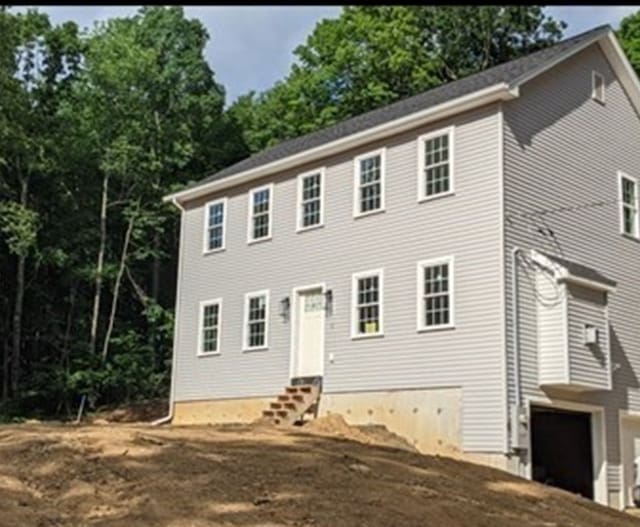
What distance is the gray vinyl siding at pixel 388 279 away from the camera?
43.9ft

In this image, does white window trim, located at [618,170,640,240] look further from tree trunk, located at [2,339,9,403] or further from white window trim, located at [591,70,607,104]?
tree trunk, located at [2,339,9,403]

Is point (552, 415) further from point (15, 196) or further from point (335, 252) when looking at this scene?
point (15, 196)

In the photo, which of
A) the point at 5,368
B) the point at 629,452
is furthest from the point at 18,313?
the point at 629,452

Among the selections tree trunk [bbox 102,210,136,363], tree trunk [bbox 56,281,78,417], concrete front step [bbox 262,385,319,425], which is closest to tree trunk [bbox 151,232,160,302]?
tree trunk [bbox 102,210,136,363]

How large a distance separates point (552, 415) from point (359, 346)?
3700mm

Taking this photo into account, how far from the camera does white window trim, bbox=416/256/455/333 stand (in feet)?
45.4

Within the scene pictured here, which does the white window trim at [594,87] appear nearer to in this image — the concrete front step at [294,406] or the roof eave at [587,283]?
the roof eave at [587,283]

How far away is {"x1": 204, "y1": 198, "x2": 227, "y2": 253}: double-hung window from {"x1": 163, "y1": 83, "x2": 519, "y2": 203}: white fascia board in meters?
0.36

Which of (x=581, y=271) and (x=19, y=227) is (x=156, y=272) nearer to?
(x=19, y=227)

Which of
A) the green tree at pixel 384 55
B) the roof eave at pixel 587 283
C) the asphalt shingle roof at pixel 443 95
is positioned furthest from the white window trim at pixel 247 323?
the green tree at pixel 384 55

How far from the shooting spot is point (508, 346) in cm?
1303

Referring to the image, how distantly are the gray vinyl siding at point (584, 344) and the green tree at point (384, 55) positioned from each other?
55.6 feet

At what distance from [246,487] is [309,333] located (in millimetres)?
8473

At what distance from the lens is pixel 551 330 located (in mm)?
13570
